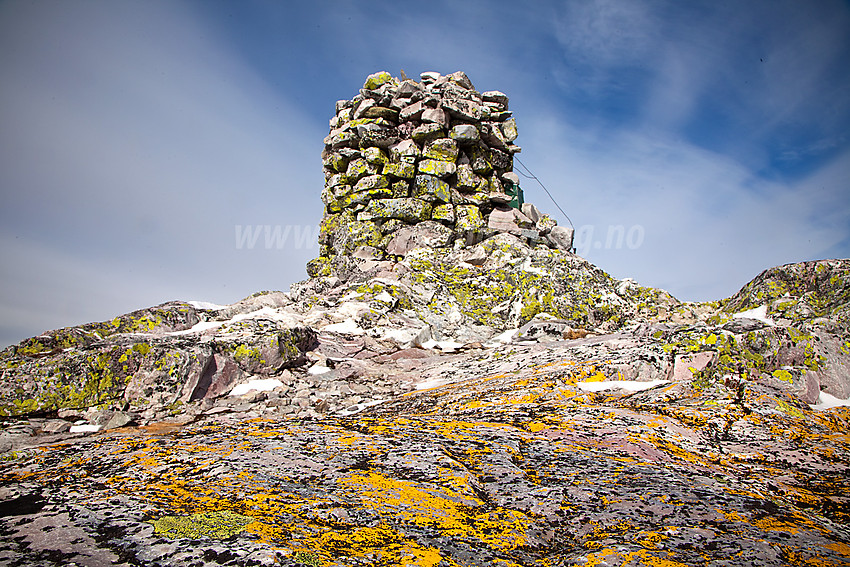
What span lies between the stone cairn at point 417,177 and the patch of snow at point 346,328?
258 inches

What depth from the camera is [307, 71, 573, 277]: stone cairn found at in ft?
71.5

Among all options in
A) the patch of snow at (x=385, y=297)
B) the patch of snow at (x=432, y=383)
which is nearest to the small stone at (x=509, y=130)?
the patch of snow at (x=385, y=297)

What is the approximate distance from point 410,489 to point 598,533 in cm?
194

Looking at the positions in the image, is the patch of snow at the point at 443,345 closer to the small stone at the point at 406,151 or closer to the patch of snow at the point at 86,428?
the patch of snow at the point at 86,428

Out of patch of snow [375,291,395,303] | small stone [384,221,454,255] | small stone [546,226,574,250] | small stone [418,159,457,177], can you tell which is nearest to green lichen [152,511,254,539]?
A: patch of snow [375,291,395,303]

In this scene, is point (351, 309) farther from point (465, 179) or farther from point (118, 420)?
point (465, 179)

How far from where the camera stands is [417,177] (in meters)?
22.5

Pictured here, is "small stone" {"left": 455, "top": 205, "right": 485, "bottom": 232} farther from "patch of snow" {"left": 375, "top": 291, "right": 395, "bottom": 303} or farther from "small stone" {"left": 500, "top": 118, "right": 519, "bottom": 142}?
"patch of snow" {"left": 375, "top": 291, "right": 395, "bottom": 303}

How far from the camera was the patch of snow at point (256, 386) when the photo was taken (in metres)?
9.88

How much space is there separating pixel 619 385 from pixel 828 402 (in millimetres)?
3223

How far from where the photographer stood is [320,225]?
80.8 feet

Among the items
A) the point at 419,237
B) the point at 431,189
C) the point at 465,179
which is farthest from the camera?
the point at 465,179

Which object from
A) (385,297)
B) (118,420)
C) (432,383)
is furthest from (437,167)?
(118,420)

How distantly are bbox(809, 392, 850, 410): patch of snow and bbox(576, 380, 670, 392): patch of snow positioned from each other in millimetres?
2223
